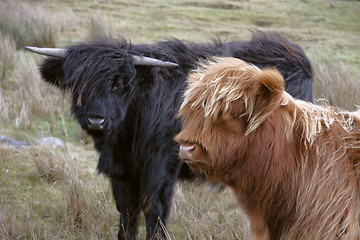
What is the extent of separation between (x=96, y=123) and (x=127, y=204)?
695 millimetres

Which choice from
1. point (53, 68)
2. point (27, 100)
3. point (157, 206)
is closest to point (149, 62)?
point (53, 68)

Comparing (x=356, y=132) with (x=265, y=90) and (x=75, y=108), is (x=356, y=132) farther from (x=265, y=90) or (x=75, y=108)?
(x=75, y=108)

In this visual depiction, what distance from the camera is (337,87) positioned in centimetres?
548

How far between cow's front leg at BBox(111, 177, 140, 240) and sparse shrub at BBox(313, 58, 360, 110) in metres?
2.59

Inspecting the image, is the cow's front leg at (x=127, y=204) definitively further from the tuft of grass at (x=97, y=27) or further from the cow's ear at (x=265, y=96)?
the tuft of grass at (x=97, y=27)

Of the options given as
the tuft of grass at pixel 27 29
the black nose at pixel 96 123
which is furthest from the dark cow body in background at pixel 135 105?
the tuft of grass at pixel 27 29

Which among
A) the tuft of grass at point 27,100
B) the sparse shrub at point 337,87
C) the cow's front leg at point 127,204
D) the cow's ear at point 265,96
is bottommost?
the tuft of grass at point 27,100

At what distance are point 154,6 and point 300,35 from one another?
147 inches

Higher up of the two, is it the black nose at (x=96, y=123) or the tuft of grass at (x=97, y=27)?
the black nose at (x=96, y=123)

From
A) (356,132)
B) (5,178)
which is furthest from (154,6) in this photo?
(356,132)

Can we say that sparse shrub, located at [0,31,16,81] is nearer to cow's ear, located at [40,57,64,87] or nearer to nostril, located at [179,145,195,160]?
cow's ear, located at [40,57,64,87]

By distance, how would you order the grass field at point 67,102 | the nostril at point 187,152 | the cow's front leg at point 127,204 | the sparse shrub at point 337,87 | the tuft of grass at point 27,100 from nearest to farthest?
1. the nostril at point 187,152
2. the cow's front leg at point 127,204
3. the grass field at point 67,102
4. the sparse shrub at point 337,87
5. the tuft of grass at point 27,100

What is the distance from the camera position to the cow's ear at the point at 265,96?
65.6 inches

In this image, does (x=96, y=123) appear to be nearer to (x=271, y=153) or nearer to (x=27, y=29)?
(x=271, y=153)
